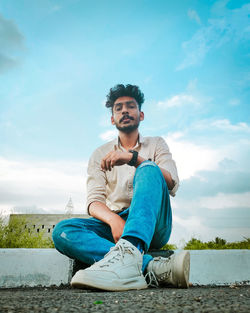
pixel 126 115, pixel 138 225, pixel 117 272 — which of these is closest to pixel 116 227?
pixel 138 225

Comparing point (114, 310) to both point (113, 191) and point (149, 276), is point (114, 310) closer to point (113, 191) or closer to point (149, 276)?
point (149, 276)

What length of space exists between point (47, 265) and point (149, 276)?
1267 millimetres

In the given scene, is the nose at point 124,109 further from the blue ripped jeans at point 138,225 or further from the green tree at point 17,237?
the green tree at point 17,237

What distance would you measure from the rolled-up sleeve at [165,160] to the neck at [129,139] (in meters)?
0.26

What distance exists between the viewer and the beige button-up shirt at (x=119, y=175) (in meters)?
2.40

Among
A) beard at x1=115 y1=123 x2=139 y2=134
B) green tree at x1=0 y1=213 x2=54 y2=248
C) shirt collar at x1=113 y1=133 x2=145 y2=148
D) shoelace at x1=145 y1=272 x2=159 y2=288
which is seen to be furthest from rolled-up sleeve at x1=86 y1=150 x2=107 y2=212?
green tree at x1=0 y1=213 x2=54 y2=248

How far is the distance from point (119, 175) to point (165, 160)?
1.31 ft

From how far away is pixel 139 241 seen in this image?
1572 mm

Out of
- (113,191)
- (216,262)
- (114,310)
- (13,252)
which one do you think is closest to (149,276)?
(114,310)

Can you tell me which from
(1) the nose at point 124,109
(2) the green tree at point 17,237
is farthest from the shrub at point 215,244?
(1) the nose at point 124,109

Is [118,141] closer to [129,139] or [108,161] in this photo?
[129,139]

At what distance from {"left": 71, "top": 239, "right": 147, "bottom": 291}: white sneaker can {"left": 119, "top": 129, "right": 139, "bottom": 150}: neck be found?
1470mm

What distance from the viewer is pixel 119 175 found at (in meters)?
2.54

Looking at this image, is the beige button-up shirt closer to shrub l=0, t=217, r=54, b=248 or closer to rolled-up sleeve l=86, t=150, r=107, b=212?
rolled-up sleeve l=86, t=150, r=107, b=212
